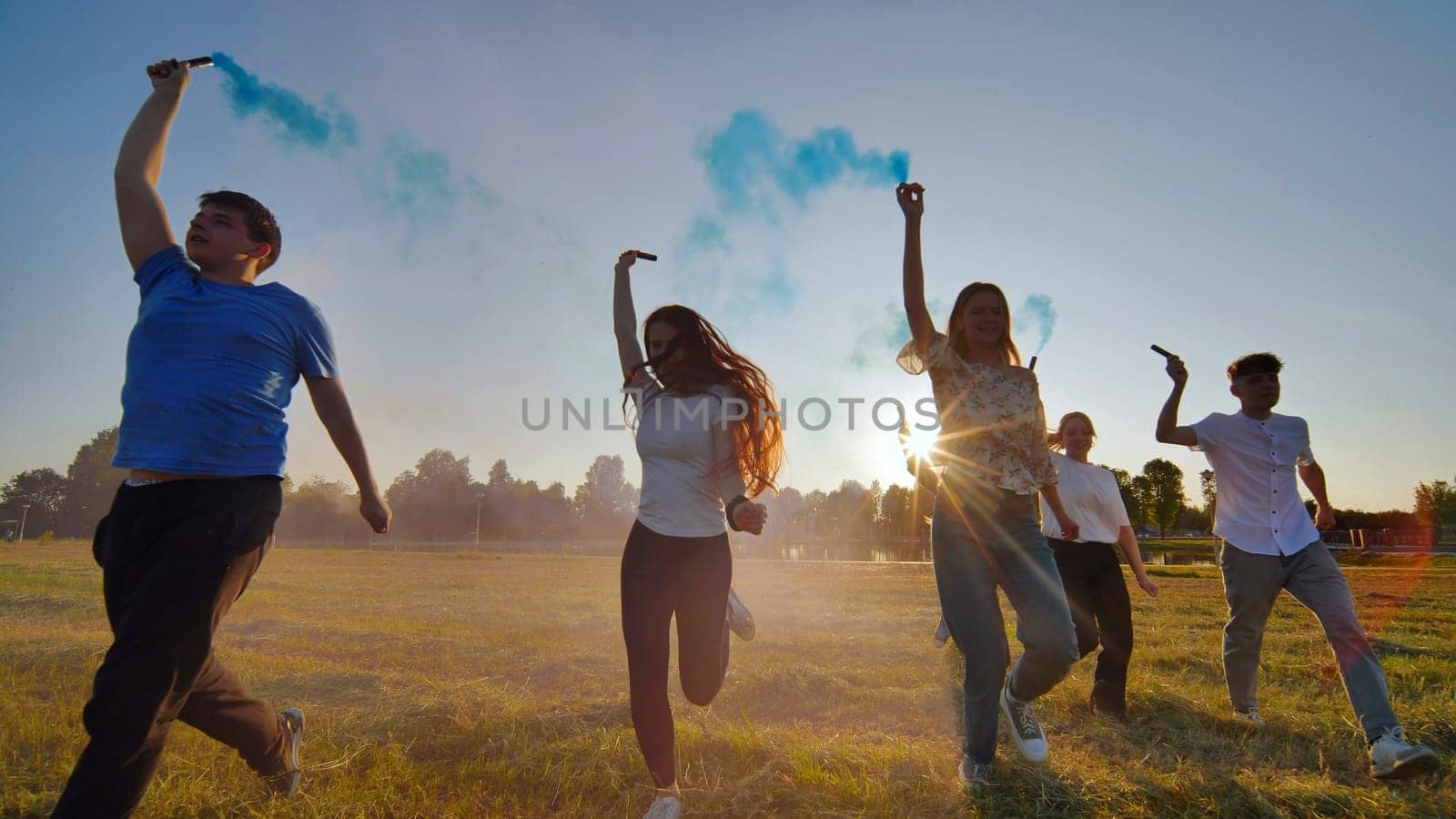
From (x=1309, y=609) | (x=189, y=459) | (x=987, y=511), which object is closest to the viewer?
(x=189, y=459)

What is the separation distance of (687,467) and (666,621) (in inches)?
27.5

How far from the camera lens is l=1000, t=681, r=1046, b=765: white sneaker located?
13.5 feet

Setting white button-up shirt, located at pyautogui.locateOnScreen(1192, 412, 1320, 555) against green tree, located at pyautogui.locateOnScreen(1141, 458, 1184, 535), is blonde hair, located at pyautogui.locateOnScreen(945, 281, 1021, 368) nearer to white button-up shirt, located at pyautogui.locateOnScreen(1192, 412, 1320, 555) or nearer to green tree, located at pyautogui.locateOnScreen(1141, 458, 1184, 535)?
white button-up shirt, located at pyautogui.locateOnScreen(1192, 412, 1320, 555)

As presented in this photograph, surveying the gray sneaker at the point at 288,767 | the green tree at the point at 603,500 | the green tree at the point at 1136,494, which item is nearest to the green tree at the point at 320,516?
the green tree at the point at 603,500

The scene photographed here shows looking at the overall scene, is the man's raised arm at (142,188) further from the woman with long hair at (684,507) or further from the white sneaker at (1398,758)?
the white sneaker at (1398,758)

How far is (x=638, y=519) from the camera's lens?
12.0 feet

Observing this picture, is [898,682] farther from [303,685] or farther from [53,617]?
[53,617]

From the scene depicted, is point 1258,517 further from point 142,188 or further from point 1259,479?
point 142,188

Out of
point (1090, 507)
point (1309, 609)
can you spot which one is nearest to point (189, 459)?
point (1090, 507)

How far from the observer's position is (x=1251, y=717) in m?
5.30

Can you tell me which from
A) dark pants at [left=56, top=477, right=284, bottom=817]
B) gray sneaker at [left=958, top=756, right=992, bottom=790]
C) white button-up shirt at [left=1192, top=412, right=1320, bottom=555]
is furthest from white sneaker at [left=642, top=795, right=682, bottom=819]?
white button-up shirt at [left=1192, top=412, right=1320, bottom=555]

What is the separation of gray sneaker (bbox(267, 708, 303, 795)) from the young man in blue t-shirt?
0.12 metres

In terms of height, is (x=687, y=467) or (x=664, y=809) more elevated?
(x=687, y=467)

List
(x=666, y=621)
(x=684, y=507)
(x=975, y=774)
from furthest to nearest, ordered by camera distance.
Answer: (x=975, y=774) < (x=684, y=507) < (x=666, y=621)
